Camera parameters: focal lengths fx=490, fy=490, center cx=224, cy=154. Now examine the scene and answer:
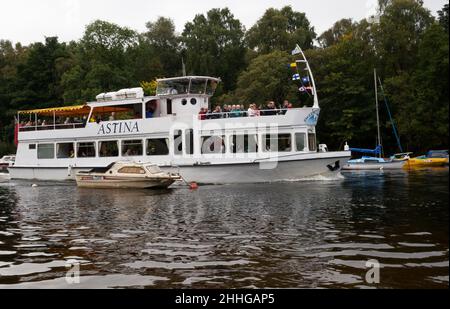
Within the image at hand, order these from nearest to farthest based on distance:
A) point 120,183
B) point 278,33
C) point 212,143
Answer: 1. point 120,183
2. point 212,143
3. point 278,33

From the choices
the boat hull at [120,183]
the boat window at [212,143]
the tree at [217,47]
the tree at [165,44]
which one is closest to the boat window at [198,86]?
the boat window at [212,143]

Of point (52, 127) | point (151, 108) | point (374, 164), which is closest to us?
point (151, 108)

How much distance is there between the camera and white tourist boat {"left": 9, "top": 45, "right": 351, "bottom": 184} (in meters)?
29.8

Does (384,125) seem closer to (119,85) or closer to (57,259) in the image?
(119,85)

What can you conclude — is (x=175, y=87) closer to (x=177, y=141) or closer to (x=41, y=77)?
(x=177, y=141)

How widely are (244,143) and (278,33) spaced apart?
4310cm

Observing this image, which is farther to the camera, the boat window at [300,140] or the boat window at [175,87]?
the boat window at [175,87]

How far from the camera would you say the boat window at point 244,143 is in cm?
3042

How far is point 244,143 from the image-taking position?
3067cm

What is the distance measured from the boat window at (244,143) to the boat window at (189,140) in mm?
2758

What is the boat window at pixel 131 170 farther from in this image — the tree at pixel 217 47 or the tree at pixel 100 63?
the tree at pixel 217 47

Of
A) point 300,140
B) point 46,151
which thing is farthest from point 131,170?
point 46,151

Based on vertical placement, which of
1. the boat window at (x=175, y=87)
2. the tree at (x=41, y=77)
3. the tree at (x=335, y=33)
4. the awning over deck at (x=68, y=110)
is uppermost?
the tree at (x=335, y=33)

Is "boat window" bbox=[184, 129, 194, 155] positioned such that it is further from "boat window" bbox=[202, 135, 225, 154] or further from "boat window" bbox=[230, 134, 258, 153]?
"boat window" bbox=[230, 134, 258, 153]
